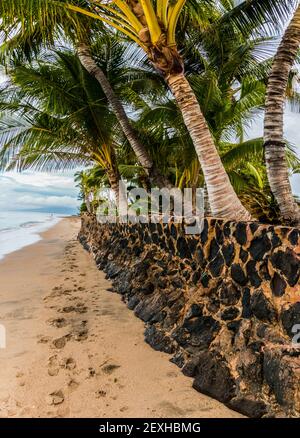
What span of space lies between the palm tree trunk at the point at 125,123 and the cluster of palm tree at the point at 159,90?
29 mm

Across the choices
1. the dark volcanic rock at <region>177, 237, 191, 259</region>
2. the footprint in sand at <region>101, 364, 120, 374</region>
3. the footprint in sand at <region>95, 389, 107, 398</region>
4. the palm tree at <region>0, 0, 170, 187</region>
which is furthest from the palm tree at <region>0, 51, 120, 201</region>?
the footprint in sand at <region>95, 389, 107, 398</region>

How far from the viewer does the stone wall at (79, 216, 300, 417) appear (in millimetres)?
2775

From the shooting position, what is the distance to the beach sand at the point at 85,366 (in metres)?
2.96

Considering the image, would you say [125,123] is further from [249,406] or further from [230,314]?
[249,406]

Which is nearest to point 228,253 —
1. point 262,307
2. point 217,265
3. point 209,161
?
point 217,265

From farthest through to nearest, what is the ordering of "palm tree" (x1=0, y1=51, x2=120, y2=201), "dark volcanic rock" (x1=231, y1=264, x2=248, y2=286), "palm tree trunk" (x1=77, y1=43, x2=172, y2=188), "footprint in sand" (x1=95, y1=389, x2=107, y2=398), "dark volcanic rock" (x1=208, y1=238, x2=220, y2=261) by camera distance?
"palm tree" (x1=0, y1=51, x2=120, y2=201)
"palm tree trunk" (x1=77, y1=43, x2=172, y2=188)
"dark volcanic rock" (x1=208, y1=238, x2=220, y2=261)
"dark volcanic rock" (x1=231, y1=264, x2=248, y2=286)
"footprint in sand" (x1=95, y1=389, x2=107, y2=398)

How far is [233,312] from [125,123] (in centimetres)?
621

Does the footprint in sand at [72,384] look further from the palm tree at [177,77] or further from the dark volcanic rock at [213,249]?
the palm tree at [177,77]

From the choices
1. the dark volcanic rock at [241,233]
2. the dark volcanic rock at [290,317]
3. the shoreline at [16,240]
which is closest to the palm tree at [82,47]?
the dark volcanic rock at [241,233]

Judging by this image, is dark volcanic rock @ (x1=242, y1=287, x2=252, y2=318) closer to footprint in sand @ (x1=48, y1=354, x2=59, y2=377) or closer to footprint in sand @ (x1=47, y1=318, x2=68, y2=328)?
footprint in sand @ (x1=48, y1=354, x2=59, y2=377)

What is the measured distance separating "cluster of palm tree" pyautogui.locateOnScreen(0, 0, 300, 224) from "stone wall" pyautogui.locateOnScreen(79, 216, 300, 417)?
887mm

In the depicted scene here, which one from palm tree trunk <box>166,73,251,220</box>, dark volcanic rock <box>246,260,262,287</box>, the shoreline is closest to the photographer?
dark volcanic rock <box>246,260,262,287</box>
